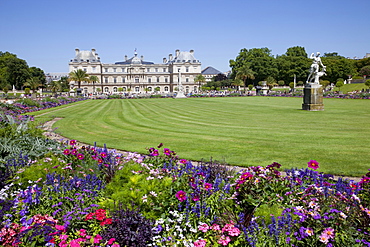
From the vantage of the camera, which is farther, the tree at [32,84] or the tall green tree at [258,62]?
the tall green tree at [258,62]

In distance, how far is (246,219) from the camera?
12.0ft

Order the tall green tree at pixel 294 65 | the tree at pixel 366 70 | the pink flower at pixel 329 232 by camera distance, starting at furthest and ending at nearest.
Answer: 1. the tall green tree at pixel 294 65
2. the tree at pixel 366 70
3. the pink flower at pixel 329 232

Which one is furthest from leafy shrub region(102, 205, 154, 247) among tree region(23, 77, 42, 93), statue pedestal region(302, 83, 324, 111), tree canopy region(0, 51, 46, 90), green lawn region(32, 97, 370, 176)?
tree canopy region(0, 51, 46, 90)

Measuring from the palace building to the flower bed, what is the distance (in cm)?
10381

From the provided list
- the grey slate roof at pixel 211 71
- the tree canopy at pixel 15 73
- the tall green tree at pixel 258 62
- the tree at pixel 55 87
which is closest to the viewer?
the tree at pixel 55 87

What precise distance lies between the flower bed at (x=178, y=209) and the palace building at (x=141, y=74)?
341 feet

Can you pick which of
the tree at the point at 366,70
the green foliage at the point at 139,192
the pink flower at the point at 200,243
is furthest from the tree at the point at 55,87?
the tree at the point at 366,70

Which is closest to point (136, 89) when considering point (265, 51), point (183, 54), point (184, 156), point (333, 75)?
point (183, 54)

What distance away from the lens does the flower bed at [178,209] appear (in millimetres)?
3207

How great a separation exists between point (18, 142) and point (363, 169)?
778 cm

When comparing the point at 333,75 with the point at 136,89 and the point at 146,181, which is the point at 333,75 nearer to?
the point at 136,89

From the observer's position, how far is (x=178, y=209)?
385 cm

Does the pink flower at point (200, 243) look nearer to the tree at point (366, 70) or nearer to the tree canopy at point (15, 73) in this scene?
the tree canopy at point (15, 73)

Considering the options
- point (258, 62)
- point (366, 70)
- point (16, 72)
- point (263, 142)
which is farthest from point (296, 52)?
point (263, 142)
